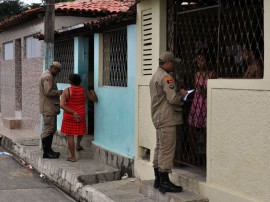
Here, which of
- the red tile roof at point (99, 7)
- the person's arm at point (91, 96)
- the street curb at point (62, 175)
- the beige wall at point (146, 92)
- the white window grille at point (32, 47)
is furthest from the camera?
the white window grille at point (32, 47)

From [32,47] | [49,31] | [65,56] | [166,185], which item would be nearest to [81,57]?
[49,31]

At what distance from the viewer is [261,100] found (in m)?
4.57

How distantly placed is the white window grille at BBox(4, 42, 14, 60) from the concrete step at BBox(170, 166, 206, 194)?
1051 cm

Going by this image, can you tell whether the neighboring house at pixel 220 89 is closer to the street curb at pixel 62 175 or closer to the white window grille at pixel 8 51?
the street curb at pixel 62 175

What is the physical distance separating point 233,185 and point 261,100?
3.39 ft

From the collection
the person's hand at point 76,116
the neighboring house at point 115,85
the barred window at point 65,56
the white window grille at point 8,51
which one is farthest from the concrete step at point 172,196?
the white window grille at point 8,51

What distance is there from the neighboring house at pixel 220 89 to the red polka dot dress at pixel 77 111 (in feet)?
5.36

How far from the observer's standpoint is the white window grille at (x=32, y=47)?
12.8 m

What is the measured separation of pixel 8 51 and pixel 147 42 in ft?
33.9

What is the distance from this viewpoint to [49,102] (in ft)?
28.8

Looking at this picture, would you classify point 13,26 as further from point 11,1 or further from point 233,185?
point 11,1

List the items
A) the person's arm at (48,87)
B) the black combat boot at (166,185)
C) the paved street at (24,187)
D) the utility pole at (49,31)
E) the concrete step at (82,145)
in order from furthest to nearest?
1. the utility pole at (49,31)
2. the concrete step at (82,145)
3. the person's arm at (48,87)
4. the paved street at (24,187)
5. the black combat boot at (166,185)

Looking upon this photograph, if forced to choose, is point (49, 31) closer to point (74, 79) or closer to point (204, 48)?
point (74, 79)

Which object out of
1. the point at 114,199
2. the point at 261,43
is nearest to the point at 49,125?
the point at 114,199
